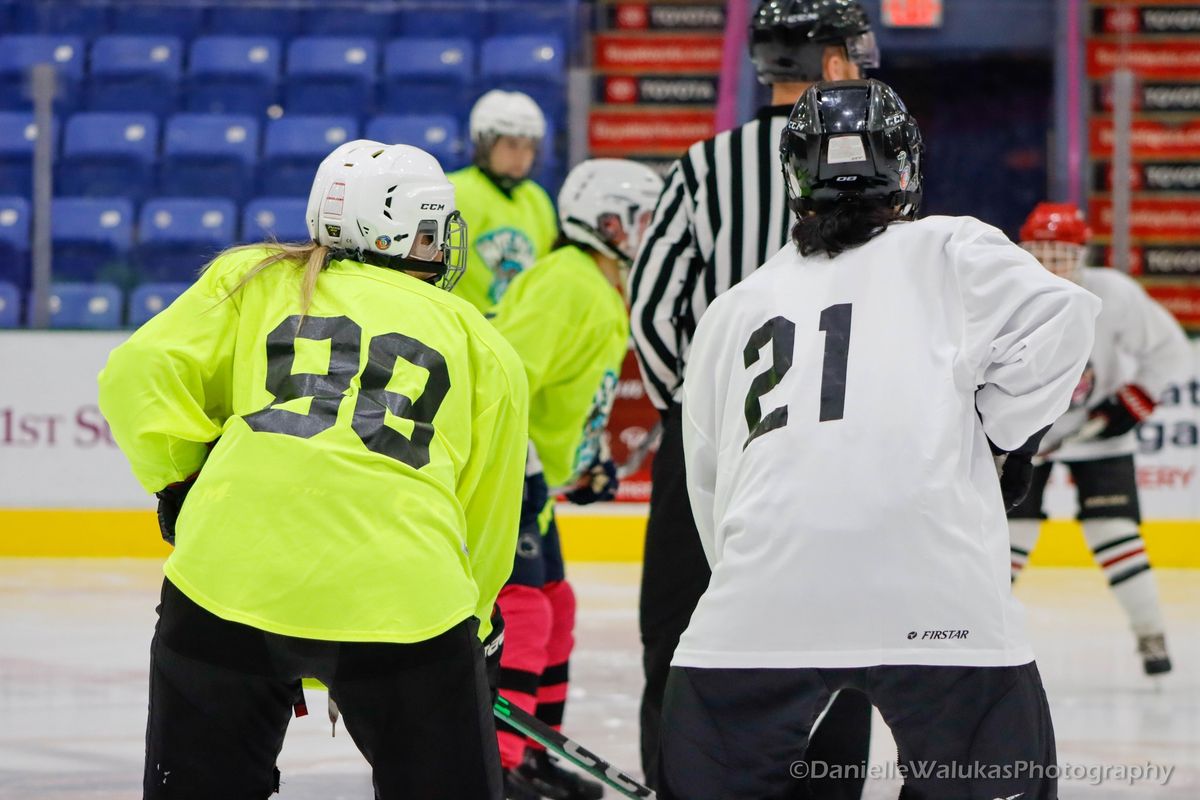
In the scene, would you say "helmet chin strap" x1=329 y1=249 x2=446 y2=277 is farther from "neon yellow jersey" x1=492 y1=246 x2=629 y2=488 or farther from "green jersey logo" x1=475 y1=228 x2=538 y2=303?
"green jersey logo" x1=475 y1=228 x2=538 y2=303

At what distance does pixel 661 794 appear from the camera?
6.17 ft

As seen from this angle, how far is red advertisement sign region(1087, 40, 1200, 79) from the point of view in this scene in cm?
888

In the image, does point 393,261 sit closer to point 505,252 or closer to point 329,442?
point 329,442

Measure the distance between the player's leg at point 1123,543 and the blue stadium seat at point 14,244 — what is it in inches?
154

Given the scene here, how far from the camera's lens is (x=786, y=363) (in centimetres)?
186

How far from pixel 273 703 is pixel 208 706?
0.07 meters

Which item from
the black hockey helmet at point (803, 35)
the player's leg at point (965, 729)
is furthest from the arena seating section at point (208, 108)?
the player's leg at point (965, 729)

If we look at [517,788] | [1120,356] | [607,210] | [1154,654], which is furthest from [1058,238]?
[517,788]

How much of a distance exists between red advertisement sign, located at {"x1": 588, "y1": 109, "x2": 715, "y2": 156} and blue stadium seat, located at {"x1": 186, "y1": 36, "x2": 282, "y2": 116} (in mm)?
1597

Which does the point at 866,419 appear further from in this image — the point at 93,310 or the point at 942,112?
the point at 942,112

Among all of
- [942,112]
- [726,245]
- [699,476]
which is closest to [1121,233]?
[942,112]

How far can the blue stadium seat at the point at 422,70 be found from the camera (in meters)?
8.30

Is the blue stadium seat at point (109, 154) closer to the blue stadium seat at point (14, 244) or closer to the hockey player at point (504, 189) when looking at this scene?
the blue stadium seat at point (14, 244)

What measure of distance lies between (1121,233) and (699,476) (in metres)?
5.17
